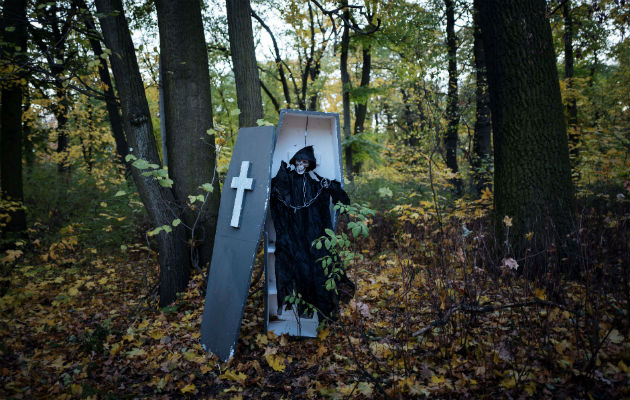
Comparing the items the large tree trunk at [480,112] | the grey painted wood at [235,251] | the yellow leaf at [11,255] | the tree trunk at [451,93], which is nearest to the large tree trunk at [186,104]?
the grey painted wood at [235,251]

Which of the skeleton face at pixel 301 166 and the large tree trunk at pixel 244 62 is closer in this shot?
the skeleton face at pixel 301 166

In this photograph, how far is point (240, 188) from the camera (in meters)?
3.57

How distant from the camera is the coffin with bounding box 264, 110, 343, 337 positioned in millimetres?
3832

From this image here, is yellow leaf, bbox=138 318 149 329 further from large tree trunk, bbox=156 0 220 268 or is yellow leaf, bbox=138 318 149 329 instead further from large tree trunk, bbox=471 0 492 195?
large tree trunk, bbox=471 0 492 195

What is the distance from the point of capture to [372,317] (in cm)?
369

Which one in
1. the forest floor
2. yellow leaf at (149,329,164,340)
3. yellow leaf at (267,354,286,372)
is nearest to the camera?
the forest floor

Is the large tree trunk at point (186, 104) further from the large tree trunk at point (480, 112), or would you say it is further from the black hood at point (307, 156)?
the large tree trunk at point (480, 112)

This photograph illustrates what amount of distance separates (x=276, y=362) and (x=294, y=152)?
229 centimetres

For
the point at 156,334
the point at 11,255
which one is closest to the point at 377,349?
the point at 156,334

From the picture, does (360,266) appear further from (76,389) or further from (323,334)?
(76,389)

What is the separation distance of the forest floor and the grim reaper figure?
0.42m

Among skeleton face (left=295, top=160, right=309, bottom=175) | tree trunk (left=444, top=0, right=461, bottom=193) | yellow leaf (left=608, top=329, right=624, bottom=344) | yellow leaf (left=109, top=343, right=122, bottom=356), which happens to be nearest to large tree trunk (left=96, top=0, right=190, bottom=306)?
yellow leaf (left=109, top=343, right=122, bottom=356)

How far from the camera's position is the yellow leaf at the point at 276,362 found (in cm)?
303

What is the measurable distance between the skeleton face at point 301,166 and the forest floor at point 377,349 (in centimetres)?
137
